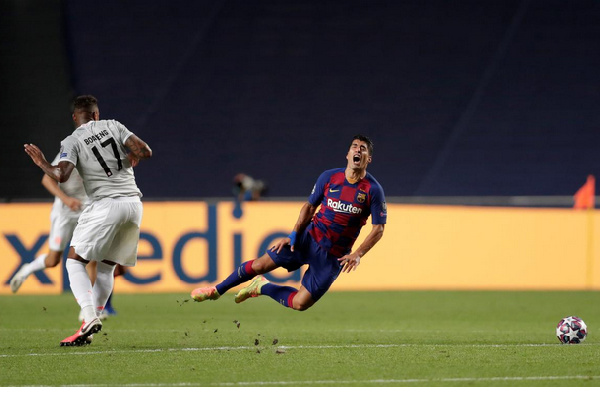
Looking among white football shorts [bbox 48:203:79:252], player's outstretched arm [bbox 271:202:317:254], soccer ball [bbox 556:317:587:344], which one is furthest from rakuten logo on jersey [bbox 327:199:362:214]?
white football shorts [bbox 48:203:79:252]

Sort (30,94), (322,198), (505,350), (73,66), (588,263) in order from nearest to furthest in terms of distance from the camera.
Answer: (505,350), (322,198), (588,263), (30,94), (73,66)

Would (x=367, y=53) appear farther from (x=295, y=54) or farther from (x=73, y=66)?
(x=73, y=66)

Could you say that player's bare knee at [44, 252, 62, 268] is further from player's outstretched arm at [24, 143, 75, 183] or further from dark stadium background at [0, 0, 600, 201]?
dark stadium background at [0, 0, 600, 201]

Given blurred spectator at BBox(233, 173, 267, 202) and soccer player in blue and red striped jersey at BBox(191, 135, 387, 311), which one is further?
blurred spectator at BBox(233, 173, 267, 202)

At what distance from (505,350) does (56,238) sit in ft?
18.1

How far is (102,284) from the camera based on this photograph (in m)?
8.02

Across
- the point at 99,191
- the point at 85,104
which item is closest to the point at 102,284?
the point at 99,191

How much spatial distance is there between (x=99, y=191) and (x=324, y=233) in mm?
1807

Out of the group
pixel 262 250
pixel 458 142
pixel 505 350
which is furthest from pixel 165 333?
pixel 458 142

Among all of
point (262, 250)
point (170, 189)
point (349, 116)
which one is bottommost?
point (262, 250)

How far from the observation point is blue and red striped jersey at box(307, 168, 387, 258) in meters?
7.64

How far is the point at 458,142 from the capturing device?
20.9 meters

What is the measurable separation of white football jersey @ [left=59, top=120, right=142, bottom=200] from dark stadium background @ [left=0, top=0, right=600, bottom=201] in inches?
486

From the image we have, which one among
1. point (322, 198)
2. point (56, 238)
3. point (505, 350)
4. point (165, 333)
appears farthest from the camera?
point (56, 238)
